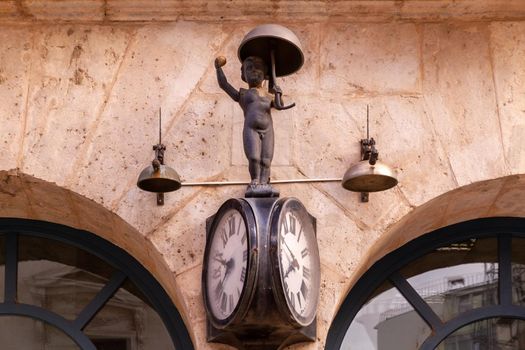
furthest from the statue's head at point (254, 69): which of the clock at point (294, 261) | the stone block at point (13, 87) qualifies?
the stone block at point (13, 87)

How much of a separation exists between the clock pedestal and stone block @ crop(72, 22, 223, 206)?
2.60 feet

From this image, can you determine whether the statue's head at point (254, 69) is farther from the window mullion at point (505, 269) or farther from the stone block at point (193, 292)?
the window mullion at point (505, 269)

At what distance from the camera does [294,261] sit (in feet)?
17.0

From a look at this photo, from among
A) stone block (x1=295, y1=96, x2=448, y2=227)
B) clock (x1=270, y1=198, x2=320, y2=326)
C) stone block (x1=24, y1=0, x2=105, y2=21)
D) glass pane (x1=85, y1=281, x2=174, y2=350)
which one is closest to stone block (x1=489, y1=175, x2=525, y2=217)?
stone block (x1=295, y1=96, x2=448, y2=227)

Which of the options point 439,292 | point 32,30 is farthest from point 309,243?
point 32,30

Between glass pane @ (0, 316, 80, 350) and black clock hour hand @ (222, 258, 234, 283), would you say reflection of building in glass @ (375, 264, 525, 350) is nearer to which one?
black clock hour hand @ (222, 258, 234, 283)

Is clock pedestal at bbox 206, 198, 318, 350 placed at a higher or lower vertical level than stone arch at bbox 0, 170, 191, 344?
lower

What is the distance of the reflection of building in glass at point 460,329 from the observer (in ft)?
19.9

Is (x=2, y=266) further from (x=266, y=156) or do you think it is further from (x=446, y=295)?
(x=446, y=295)

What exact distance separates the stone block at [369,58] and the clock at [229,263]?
3.16 ft

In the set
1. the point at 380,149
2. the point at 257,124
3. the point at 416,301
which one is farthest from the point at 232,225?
the point at 416,301

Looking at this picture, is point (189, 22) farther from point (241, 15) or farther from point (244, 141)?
point (244, 141)

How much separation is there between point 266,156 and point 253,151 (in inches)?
2.7

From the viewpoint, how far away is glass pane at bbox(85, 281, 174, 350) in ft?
19.8
